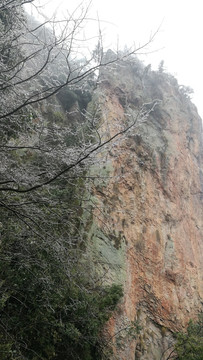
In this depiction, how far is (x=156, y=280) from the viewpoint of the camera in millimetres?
9805

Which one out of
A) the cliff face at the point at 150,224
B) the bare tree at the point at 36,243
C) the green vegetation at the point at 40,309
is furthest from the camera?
the cliff face at the point at 150,224

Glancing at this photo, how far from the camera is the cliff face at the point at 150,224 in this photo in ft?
27.6

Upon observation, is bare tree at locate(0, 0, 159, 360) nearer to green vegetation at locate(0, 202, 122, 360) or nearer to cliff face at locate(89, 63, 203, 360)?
green vegetation at locate(0, 202, 122, 360)

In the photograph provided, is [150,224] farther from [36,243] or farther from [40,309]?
[36,243]

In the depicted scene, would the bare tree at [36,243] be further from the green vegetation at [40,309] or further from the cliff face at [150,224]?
the cliff face at [150,224]

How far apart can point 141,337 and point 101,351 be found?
2.09 m

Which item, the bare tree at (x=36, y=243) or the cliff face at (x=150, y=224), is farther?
the cliff face at (x=150, y=224)

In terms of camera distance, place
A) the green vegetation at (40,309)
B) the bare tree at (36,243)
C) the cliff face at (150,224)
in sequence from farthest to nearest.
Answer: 1. the cliff face at (150,224)
2. the green vegetation at (40,309)
3. the bare tree at (36,243)

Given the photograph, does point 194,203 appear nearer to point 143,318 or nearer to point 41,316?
point 143,318

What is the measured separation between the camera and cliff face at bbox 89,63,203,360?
8.42 m

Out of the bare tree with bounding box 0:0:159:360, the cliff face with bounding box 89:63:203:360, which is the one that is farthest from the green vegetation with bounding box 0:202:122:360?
the cliff face with bounding box 89:63:203:360

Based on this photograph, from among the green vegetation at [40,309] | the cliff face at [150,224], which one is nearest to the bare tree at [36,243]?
the green vegetation at [40,309]

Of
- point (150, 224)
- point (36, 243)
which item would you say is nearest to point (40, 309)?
point (36, 243)

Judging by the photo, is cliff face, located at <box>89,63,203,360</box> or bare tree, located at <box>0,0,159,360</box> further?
cliff face, located at <box>89,63,203,360</box>
